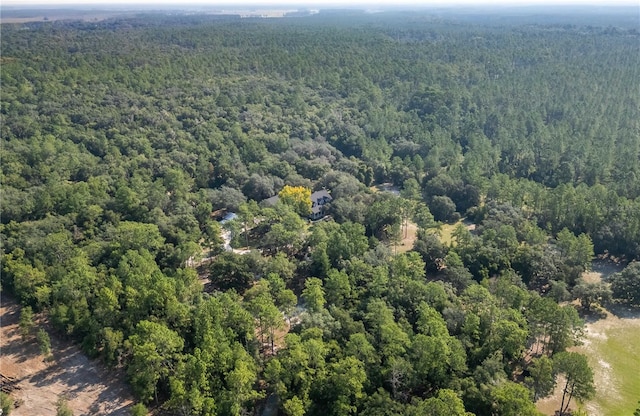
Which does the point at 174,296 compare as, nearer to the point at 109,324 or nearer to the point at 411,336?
the point at 109,324

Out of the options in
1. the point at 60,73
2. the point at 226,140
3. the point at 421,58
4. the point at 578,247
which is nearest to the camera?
the point at 578,247

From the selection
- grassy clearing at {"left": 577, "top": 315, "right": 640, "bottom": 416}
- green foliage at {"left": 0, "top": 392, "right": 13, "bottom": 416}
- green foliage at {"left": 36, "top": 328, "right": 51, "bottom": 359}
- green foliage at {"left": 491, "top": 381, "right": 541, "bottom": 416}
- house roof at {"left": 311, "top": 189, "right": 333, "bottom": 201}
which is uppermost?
green foliage at {"left": 491, "top": 381, "right": 541, "bottom": 416}

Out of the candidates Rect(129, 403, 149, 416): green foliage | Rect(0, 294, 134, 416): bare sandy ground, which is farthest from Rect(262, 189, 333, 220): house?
Rect(129, 403, 149, 416): green foliage

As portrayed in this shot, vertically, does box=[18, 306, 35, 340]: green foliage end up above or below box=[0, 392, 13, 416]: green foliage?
above

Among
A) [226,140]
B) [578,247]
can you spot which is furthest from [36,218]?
[578,247]

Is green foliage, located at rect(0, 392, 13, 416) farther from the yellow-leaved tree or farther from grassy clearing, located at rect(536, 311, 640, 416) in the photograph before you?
grassy clearing, located at rect(536, 311, 640, 416)

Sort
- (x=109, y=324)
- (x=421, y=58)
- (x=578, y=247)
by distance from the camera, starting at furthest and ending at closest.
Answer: (x=421, y=58)
(x=578, y=247)
(x=109, y=324)

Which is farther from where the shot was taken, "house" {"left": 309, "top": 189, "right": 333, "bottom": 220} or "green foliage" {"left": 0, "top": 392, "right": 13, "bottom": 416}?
"house" {"left": 309, "top": 189, "right": 333, "bottom": 220}
